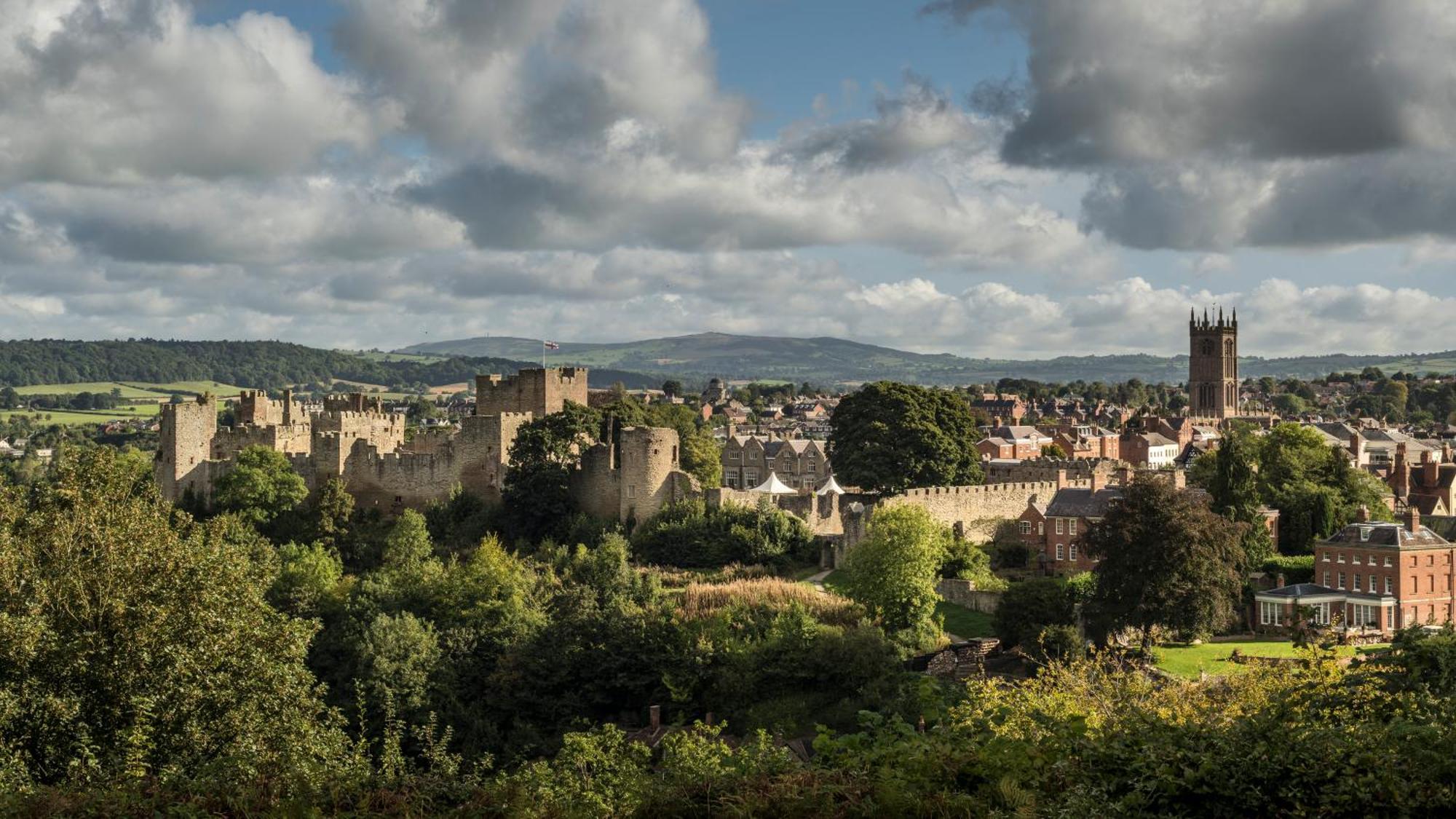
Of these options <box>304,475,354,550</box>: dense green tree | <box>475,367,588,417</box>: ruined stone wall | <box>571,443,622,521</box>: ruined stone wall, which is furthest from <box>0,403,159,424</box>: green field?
<box>571,443,622,521</box>: ruined stone wall

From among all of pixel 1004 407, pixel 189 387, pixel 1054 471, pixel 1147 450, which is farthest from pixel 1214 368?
pixel 189 387

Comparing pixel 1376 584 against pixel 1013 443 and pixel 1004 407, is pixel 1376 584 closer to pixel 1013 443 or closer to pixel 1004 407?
pixel 1013 443

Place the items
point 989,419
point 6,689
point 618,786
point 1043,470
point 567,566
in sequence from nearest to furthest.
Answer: point 618,786
point 6,689
point 567,566
point 1043,470
point 989,419

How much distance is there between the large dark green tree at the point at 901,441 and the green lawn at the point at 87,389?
434 feet

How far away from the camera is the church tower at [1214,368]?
129 meters

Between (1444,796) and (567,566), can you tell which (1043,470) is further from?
(1444,796)

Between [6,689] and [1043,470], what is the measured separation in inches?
1641

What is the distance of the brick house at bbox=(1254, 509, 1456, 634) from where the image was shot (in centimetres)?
3503

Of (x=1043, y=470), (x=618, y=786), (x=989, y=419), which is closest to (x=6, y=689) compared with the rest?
(x=618, y=786)

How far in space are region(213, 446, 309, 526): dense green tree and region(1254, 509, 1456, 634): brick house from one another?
81.0 ft

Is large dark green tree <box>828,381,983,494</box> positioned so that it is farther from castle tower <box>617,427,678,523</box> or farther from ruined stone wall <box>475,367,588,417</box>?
castle tower <box>617,427,678,523</box>

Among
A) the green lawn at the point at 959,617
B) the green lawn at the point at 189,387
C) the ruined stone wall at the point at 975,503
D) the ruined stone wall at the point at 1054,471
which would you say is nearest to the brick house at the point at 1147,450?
the ruined stone wall at the point at 1054,471

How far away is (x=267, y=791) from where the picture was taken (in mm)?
11758

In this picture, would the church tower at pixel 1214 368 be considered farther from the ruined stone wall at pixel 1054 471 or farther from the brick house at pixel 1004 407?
the ruined stone wall at pixel 1054 471
